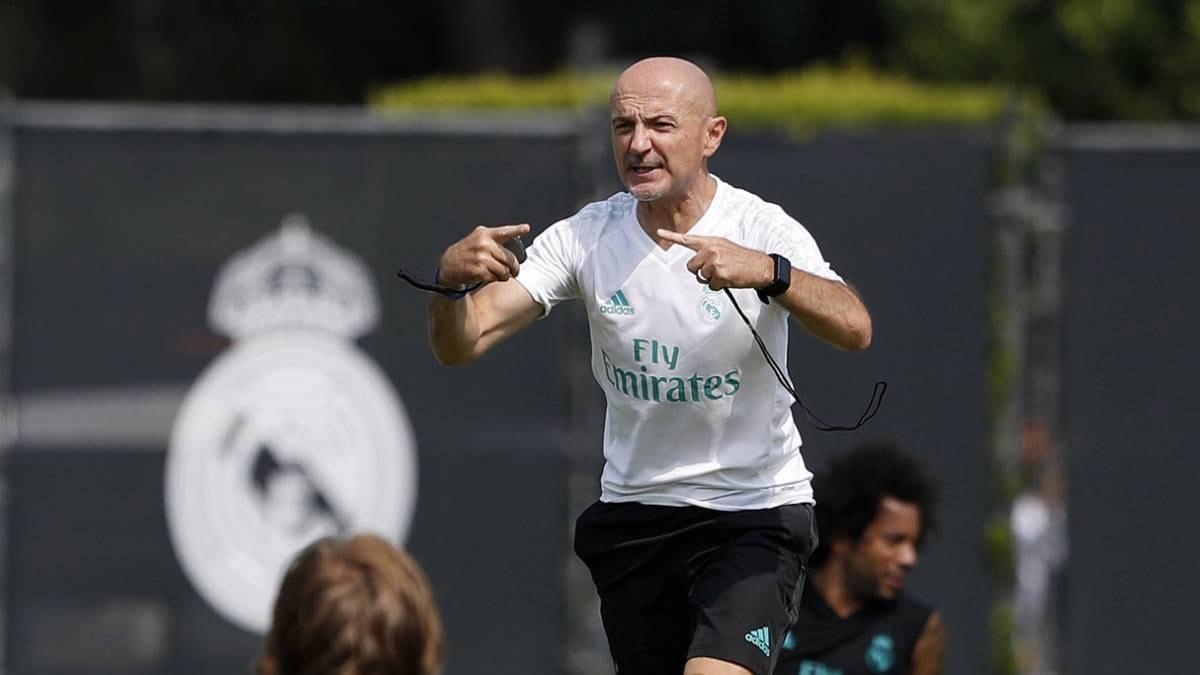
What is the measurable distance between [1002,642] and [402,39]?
1583cm

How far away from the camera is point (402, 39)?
24.3 meters

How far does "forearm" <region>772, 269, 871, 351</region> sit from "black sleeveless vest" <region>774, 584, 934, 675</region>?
1.84 m

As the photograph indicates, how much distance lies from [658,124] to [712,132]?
206mm

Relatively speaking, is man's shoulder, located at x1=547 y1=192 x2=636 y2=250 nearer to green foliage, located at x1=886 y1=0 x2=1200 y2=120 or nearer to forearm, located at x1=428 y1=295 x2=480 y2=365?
forearm, located at x1=428 y1=295 x2=480 y2=365

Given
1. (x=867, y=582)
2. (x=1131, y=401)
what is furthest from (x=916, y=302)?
(x=867, y=582)

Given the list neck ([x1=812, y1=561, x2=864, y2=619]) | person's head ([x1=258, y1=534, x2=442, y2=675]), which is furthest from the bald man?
person's head ([x1=258, y1=534, x2=442, y2=675])

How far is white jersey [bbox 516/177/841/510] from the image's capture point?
5.42m

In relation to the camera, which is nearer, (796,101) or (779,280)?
(779,280)

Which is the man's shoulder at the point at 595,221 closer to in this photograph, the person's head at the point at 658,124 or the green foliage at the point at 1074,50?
the person's head at the point at 658,124

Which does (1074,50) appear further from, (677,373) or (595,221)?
(677,373)

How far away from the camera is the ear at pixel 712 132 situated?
17.7 feet

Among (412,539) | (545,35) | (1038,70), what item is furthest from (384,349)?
(545,35)

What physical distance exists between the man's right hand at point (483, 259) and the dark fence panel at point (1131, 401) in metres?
5.11

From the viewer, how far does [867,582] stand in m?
7.02
